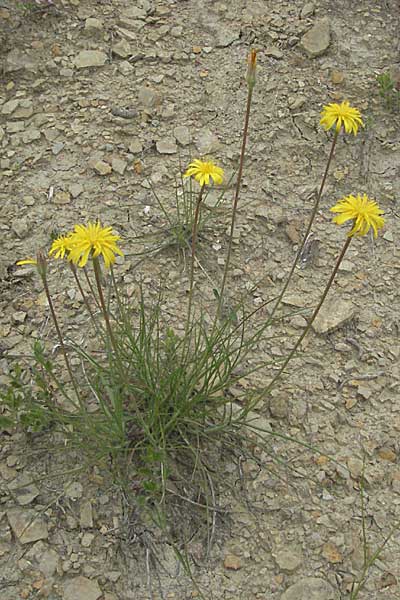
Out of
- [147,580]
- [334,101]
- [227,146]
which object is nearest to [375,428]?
[147,580]

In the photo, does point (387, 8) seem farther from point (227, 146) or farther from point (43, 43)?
point (43, 43)

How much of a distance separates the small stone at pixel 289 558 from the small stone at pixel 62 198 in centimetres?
183

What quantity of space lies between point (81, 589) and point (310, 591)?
2.34 ft

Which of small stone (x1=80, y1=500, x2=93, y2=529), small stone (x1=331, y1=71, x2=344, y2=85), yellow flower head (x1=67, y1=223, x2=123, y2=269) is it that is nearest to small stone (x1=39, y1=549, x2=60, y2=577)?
small stone (x1=80, y1=500, x2=93, y2=529)

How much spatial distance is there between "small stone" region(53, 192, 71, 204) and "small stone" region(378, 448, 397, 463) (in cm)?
176

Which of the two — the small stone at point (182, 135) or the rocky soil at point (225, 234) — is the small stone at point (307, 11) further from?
the small stone at point (182, 135)

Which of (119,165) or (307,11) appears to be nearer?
(119,165)

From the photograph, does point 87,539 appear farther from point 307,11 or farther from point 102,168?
point 307,11

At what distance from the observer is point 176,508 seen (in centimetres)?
243

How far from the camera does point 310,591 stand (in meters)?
2.32

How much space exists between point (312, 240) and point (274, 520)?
1342mm

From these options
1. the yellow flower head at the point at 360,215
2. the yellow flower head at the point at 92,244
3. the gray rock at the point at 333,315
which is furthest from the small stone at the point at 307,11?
the yellow flower head at the point at 92,244

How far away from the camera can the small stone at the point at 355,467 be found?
8.54 ft

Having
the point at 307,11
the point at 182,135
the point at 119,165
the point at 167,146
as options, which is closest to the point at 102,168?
the point at 119,165
